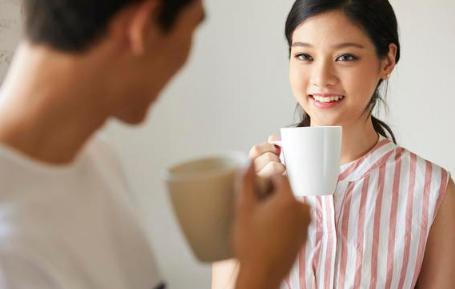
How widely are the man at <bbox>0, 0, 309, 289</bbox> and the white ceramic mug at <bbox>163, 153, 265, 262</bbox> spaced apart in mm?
28

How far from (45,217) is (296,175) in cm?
56

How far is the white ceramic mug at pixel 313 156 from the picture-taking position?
955mm

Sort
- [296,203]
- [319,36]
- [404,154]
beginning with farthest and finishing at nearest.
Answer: [404,154], [319,36], [296,203]

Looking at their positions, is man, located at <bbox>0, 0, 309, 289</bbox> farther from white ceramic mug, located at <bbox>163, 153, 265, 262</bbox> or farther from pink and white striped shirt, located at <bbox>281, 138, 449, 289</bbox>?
pink and white striped shirt, located at <bbox>281, 138, 449, 289</bbox>

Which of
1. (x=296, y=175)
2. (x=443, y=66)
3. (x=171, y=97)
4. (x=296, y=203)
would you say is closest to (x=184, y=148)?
(x=171, y=97)

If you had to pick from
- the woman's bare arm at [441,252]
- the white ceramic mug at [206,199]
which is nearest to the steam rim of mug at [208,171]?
the white ceramic mug at [206,199]

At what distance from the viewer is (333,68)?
4.05 ft

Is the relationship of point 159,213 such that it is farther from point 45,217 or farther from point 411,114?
point 45,217

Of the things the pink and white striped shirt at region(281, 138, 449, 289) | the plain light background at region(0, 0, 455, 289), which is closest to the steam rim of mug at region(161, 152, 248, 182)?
the pink and white striped shirt at region(281, 138, 449, 289)

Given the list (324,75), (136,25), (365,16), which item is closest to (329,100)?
(324,75)

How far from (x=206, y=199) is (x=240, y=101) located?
1548mm

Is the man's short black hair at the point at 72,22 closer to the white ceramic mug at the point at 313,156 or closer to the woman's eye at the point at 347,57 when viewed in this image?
the white ceramic mug at the point at 313,156

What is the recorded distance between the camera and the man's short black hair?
19.4 inches

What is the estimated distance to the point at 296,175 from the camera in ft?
3.27
